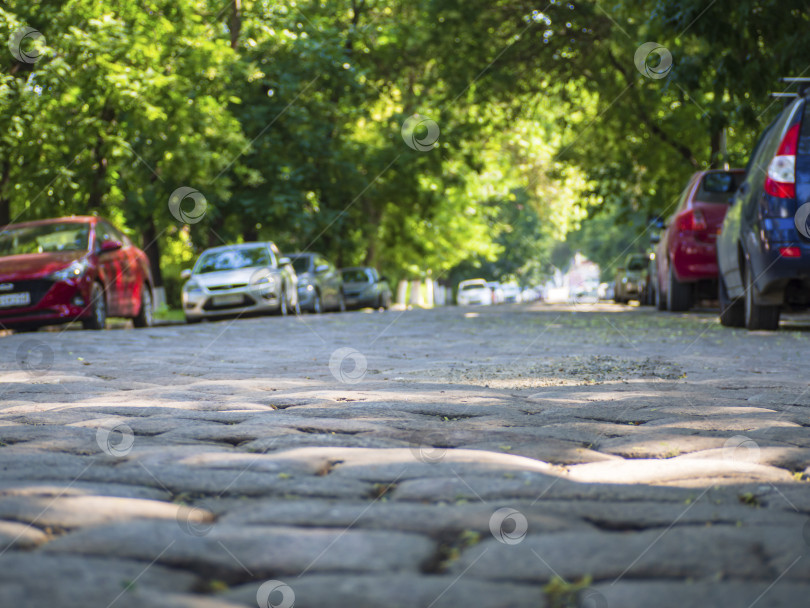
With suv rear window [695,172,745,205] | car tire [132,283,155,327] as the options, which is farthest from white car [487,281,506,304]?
suv rear window [695,172,745,205]

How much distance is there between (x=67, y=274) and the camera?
1405 centimetres

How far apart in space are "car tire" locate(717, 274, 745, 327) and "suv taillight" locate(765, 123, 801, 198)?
2.44m

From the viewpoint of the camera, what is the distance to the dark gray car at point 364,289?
28.3 metres

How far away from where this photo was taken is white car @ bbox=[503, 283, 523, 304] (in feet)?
225

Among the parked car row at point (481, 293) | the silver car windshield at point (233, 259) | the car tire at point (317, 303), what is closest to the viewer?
the silver car windshield at point (233, 259)

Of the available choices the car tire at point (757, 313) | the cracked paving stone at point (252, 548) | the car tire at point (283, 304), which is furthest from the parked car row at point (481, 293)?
the cracked paving stone at point (252, 548)

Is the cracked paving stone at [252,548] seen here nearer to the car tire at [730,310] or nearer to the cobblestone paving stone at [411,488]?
the cobblestone paving stone at [411,488]

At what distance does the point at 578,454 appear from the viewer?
386 cm

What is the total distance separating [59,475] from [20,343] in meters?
8.15

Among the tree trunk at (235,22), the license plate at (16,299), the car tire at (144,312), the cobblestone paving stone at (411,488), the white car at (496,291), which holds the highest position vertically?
the tree trunk at (235,22)

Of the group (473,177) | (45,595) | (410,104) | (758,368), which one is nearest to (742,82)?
(758,368)

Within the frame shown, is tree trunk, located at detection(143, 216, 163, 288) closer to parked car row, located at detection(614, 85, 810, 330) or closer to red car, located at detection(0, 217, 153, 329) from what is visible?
red car, located at detection(0, 217, 153, 329)

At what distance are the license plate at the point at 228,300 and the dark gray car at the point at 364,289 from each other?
9080 mm

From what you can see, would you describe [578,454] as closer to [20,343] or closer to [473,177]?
[20,343]
